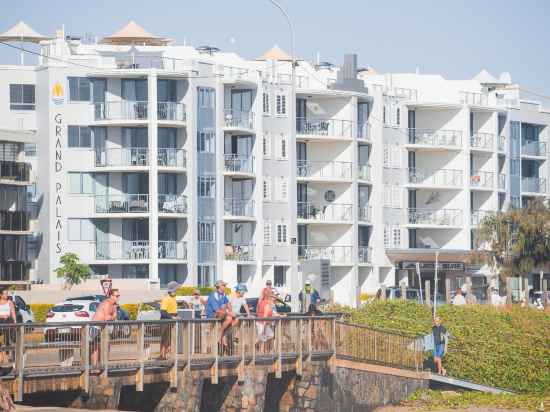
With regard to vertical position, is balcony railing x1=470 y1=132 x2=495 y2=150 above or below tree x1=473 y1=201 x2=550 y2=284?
above

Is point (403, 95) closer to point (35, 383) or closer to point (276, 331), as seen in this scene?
point (276, 331)

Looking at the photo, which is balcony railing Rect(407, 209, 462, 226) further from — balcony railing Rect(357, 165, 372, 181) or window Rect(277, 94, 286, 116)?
window Rect(277, 94, 286, 116)

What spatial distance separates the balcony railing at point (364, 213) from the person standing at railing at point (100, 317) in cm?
6471

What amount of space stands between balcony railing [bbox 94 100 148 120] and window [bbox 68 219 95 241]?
6023 millimetres

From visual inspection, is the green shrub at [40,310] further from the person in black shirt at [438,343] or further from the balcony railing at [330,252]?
the balcony railing at [330,252]

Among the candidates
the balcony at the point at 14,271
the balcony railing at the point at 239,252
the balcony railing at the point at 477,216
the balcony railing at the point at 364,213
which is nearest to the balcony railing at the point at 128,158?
the balcony at the point at 14,271

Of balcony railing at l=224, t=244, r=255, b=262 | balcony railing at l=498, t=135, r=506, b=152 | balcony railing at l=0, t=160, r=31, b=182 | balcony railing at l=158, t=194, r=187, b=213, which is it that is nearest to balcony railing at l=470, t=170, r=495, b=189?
balcony railing at l=498, t=135, r=506, b=152

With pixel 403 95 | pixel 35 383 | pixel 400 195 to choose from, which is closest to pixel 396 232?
pixel 400 195

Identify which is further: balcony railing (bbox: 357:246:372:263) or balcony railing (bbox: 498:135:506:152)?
balcony railing (bbox: 498:135:506:152)

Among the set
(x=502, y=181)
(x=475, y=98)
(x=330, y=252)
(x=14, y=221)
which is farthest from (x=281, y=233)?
(x=475, y=98)

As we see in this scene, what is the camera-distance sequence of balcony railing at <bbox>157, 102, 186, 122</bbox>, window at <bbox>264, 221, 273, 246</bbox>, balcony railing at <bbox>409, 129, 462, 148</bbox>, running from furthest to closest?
balcony railing at <bbox>409, 129, 462, 148</bbox>
window at <bbox>264, 221, 273, 246</bbox>
balcony railing at <bbox>157, 102, 186, 122</bbox>

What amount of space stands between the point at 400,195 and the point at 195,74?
69.7 feet

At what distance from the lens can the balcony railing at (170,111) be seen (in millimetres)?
86312

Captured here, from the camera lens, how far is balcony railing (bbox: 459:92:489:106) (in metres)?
107
